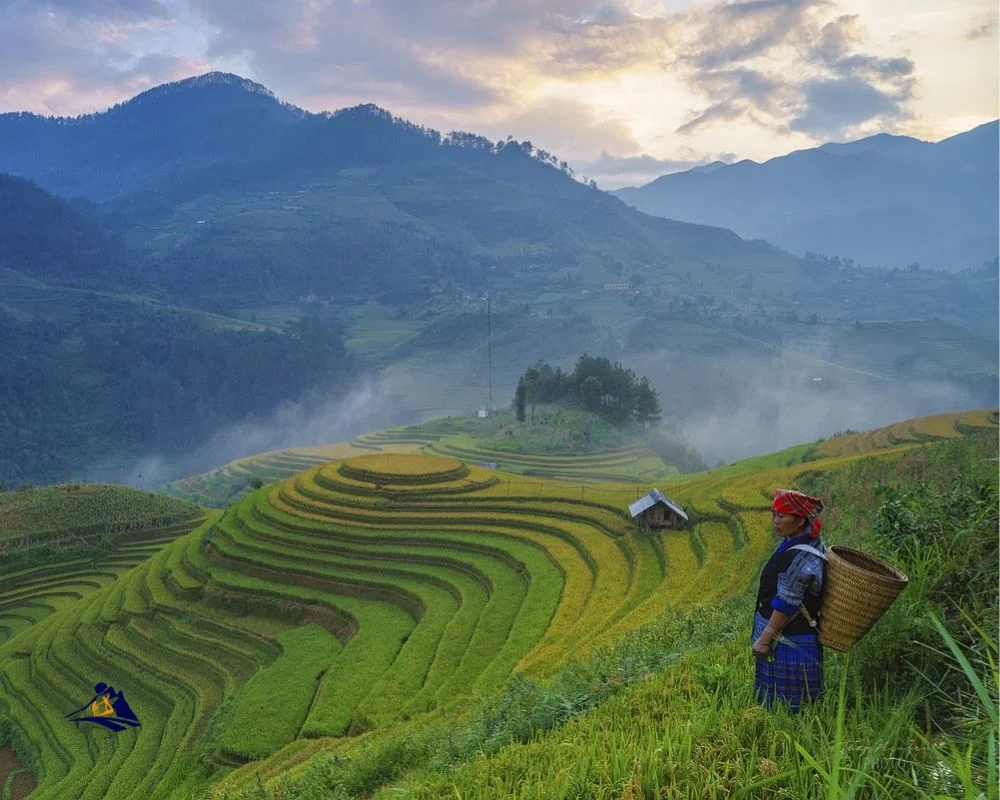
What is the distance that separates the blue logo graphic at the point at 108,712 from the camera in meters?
19.0

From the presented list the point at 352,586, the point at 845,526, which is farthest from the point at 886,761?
the point at 352,586

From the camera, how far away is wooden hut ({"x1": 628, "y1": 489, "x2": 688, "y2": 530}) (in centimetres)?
2203

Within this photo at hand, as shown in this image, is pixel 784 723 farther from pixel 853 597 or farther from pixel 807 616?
pixel 853 597

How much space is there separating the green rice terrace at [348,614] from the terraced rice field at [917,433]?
21cm

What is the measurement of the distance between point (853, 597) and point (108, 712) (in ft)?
71.8

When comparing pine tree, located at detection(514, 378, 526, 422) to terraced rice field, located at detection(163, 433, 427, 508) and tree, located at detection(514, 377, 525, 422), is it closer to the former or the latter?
tree, located at detection(514, 377, 525, 422)

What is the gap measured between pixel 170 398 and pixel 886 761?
480ft

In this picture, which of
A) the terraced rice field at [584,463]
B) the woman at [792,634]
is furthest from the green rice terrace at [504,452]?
the woman at [792,634]

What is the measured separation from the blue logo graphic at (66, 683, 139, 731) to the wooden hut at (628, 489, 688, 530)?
52.9ft

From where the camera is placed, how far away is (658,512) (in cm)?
2236

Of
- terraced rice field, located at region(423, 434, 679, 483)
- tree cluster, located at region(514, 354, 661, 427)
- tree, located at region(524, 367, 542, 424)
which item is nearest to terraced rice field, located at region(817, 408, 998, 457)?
terraced rice field, located at region(423, 434, 679, 483)

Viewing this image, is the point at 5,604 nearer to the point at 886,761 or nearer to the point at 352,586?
the point at 352,586

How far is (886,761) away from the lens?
3332mm

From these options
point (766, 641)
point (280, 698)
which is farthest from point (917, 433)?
point (766, 641)
